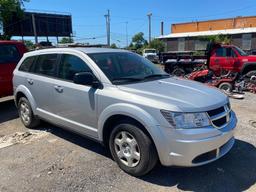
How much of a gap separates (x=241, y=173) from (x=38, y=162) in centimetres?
303

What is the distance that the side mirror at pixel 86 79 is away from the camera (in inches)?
A: 156

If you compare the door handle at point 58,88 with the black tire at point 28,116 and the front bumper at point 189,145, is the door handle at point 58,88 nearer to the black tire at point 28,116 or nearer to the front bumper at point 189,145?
the black tire at point 28,116

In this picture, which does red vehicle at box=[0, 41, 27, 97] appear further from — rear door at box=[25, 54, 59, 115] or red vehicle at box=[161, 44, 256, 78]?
red vehicle at box=[161, 44, 256, 78]

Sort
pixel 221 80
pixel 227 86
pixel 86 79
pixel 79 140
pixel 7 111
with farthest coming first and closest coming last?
pixel 221 80
pixel 227 86
pixel 7 111
pixel 79 140
pixel 86 79

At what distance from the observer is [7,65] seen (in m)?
7.55

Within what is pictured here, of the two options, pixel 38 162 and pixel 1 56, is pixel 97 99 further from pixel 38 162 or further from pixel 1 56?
pixel 1 56

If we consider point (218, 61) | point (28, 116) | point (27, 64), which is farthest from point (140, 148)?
point (218, 61)

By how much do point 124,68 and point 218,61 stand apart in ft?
32.6

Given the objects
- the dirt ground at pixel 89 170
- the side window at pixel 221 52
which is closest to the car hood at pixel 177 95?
the dirt ground at pixel 89 170

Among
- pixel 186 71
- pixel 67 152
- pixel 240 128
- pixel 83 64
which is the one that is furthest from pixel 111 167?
pixel 186 71

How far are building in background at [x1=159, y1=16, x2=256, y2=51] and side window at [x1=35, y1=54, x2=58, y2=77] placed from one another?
33.4 metres

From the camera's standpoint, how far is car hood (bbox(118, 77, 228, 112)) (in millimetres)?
3348

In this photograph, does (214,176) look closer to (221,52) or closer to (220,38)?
(221,52)

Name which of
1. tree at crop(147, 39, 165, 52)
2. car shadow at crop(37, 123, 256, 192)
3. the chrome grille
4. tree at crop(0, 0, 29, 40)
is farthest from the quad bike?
tree at crop(147, 39, 165, 52)
